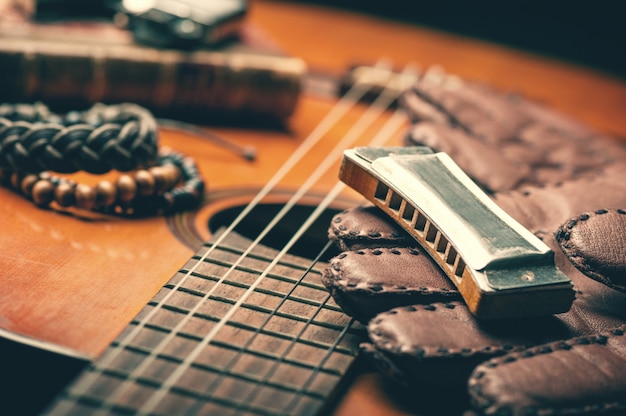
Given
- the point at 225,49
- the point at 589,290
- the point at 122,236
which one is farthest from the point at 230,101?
the point at 589,290

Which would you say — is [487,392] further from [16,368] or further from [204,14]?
[204,14]

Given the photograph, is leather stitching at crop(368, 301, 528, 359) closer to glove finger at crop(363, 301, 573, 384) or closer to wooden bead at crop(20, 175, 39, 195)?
glove finger at crop(363, 301, 573, 384)

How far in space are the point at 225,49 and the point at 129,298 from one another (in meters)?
0.69

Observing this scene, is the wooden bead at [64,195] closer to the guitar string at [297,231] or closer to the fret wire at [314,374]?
the guitar string at [297,231]

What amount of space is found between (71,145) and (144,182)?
11 cm

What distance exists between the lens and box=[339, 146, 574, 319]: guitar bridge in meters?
0.65

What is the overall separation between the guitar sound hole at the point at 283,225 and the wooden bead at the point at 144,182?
0.10m

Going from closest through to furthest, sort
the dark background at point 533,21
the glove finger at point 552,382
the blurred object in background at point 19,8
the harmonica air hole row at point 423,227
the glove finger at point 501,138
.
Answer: the glove finger at point 552,382
the harmonica air hole row at point 423,227
the glove finger at point 501,138
the blurred object in background at point 19,8
the dark background at point 533,21

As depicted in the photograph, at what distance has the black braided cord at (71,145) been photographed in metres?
0.90

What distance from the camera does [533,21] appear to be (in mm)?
2594

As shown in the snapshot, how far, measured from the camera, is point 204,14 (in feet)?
4.19

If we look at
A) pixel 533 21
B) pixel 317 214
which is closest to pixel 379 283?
pixel 317 214

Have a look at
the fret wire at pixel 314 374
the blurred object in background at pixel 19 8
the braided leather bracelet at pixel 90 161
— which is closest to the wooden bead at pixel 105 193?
the braided leather bracelet at pixel 90 161

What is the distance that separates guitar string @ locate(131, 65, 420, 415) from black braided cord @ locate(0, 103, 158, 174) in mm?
222
